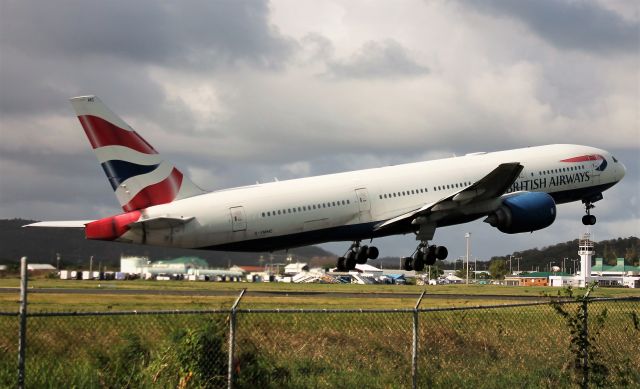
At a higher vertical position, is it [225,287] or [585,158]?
[585,158]

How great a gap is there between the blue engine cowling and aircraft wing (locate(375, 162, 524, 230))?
0.94 meters

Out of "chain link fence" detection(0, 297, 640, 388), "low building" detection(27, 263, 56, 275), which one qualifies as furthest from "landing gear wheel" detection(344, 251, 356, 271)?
"low building" detection(27, 263, 56, 275)

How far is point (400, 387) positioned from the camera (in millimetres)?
20719

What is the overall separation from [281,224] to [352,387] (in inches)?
1088

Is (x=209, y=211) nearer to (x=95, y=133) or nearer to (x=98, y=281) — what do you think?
(x=95, y=133)

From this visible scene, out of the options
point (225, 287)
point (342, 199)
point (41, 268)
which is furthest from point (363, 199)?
point (41, 268)

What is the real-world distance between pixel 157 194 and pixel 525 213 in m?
20.7

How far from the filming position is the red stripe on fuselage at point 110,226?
44969mm

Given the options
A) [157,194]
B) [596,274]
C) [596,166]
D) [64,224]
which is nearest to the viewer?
[157,194]

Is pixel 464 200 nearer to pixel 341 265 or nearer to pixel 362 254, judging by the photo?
pixel 362 254

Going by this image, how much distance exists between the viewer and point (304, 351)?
982 inches

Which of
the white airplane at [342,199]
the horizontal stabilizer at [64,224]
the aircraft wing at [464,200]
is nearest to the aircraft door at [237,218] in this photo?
the white airplane at [342,199]

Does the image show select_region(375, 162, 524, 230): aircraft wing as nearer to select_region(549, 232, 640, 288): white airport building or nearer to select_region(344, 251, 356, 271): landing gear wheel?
select_region(344, 251, 356, 271): landing gear wheel

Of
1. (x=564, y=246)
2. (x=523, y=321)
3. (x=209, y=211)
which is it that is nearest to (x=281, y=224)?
(x=209, y=211)
